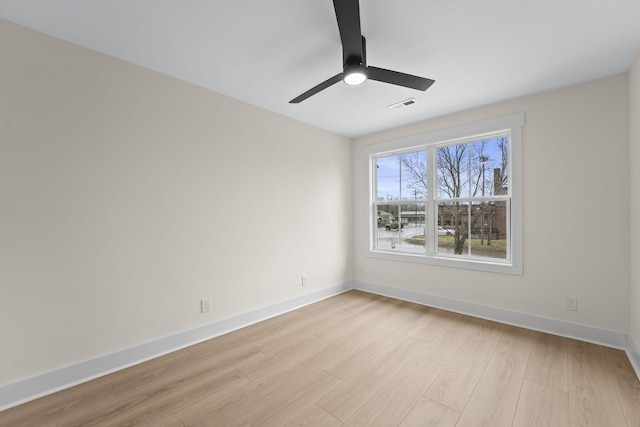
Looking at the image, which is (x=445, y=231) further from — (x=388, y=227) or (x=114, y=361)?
(x=114, y=361)

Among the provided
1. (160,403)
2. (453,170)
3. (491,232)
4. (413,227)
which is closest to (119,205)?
(160,403)

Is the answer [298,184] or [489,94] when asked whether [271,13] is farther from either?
[489,94]

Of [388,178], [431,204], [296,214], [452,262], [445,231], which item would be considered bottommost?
[452,262]

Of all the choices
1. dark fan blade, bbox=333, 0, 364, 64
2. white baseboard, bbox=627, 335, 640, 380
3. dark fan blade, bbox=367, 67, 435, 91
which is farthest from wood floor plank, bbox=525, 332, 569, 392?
dark fan blade, bbox=333, 0, 364, 64

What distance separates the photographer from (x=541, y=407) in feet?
5.54

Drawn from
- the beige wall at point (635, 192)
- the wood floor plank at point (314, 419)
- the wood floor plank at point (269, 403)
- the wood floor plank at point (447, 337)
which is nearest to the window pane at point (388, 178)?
the wood floor plank at point (447, 337)

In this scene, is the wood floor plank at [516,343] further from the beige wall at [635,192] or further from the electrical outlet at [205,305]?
the electrical outlet at [205,305]

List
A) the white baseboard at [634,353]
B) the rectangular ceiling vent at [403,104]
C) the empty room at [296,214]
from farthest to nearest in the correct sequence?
1. the rectangular ceiling vent at [403,104]
2. the white baseboard at [634,353]
3. the empty room at [296,214]

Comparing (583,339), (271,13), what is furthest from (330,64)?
(583,339)

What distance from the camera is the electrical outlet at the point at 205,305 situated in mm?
2629

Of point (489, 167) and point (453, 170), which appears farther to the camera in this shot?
point (453, 170)

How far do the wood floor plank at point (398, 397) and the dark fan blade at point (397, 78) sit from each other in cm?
225

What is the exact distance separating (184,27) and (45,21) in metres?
0.91

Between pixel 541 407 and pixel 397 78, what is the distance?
7.98 ft
